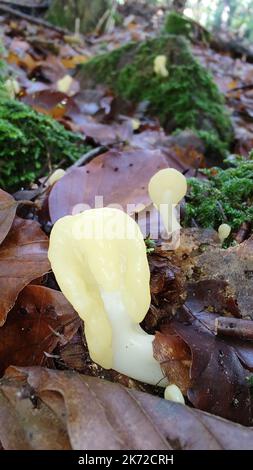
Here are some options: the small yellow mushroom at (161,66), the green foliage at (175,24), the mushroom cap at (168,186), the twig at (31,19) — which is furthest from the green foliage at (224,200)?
the twig at (31,19)

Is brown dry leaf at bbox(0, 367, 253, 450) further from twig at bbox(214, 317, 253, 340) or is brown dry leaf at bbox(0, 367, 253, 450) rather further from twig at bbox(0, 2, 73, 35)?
twig at bbox(0, 2, 73, 35)

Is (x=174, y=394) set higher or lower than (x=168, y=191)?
lower

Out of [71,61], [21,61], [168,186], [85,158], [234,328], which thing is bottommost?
[71,61]

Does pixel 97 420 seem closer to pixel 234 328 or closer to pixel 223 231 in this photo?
pixel 234 328

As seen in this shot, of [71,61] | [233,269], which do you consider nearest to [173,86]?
[71,61]
